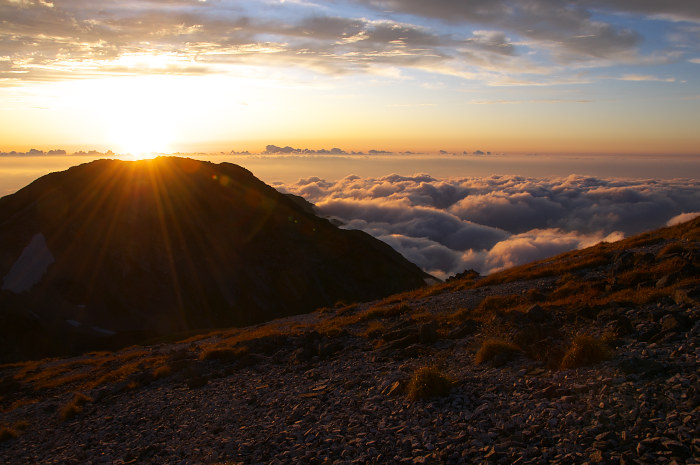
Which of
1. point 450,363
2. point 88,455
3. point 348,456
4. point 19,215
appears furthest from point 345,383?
point 19,215

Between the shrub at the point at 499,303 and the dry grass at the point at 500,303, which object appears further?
Result: the shrub at the point at 499,303

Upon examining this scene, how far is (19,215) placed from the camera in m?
75.9

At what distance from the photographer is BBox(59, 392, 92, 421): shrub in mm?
16047

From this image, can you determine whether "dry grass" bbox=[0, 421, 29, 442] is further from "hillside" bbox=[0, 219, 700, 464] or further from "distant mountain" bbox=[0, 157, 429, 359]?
"distant mountain" bbox=[0, 157, 429, 359]

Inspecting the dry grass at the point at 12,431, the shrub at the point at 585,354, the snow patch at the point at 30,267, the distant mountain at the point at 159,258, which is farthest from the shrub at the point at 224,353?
the snow patch at the point at 30,267

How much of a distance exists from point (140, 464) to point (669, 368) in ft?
40.8

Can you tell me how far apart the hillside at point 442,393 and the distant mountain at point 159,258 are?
167 ft

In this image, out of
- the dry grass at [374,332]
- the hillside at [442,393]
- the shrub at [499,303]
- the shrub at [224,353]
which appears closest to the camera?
the hillside at [442,393]

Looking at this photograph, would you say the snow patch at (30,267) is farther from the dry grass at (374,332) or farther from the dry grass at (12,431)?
the dry grass at (374,332)

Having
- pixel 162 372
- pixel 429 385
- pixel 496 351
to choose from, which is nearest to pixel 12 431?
pixel 162 372

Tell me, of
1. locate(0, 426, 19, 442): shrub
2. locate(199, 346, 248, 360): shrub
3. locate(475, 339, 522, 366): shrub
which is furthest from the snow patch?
locate(475, 339, 522, 366): shrub

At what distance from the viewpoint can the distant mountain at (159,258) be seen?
64625 mm

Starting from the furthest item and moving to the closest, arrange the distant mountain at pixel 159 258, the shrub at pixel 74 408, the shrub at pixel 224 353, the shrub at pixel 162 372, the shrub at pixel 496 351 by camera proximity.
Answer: the distant mountain at pixel 159 258 → the shrub at pixel 224 353 → the shrub at pixel 162 372 → the shrub at pixel 74 408 → the shrub at pixel 496 351

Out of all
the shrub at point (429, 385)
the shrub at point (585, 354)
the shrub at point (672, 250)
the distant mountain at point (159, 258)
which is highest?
the shrub at point (672, 250)
